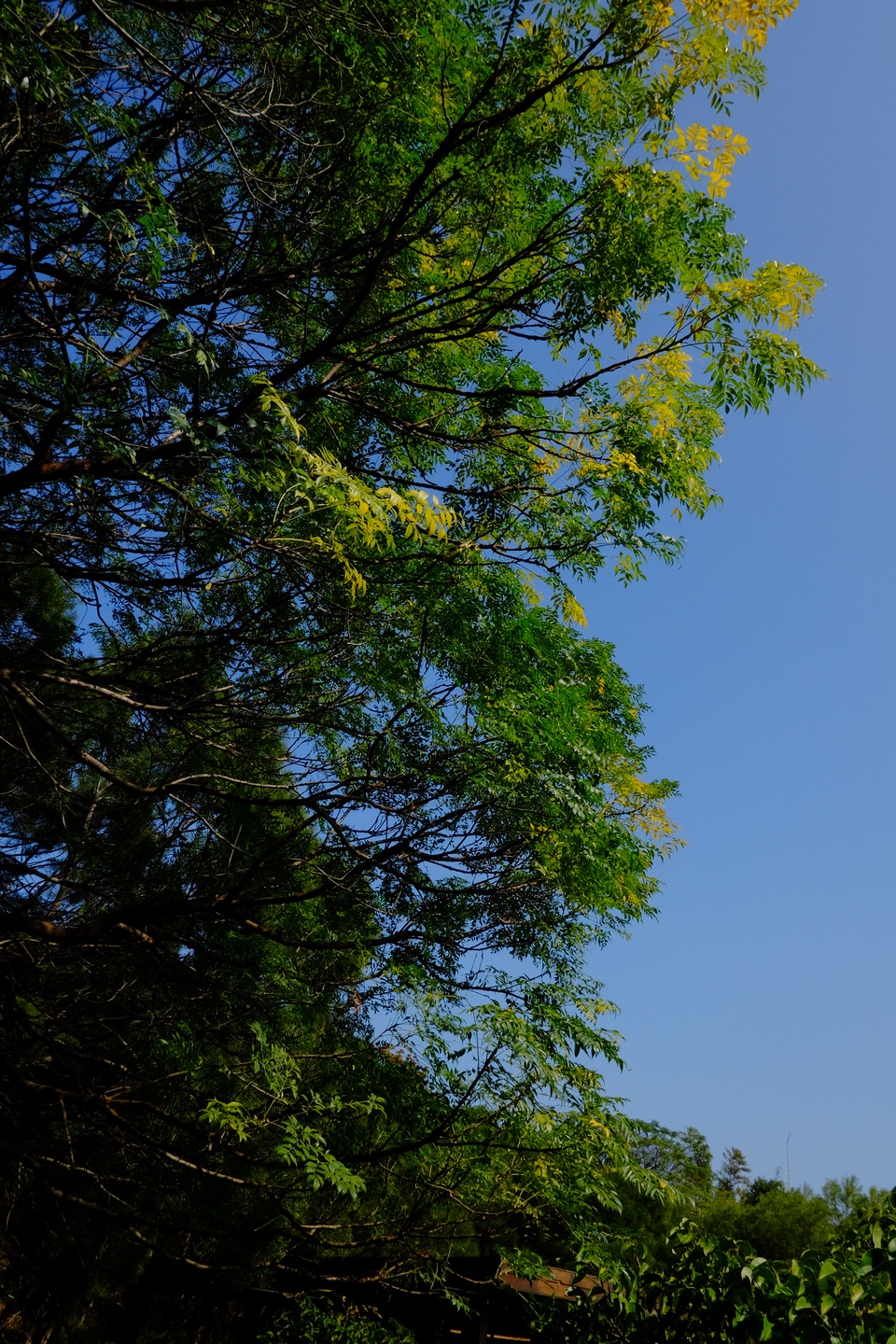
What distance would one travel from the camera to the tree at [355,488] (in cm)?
372

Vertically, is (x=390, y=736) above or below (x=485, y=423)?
below

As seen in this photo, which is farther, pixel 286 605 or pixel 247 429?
pixel 286 605

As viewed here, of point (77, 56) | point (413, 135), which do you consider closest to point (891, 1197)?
point (413, 135)

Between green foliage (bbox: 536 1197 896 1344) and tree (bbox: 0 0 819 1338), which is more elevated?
tree (bbox: 0 0 819 1338)

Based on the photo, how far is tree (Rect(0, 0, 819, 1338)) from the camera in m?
3.72

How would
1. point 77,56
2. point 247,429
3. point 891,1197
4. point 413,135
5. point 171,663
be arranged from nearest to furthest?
point 891,1197 → point 247,429 → point 77,56 → point 413,135 → point 171,663

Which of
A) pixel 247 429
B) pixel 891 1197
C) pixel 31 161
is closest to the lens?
pixel 891 1197

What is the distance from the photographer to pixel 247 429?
3646 millimetres

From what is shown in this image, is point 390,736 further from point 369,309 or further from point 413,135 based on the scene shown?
point 413,135

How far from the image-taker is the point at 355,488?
9.91ft

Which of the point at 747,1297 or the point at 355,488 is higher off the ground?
the point at 355,488

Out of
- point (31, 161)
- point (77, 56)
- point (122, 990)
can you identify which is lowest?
point (122, 990)

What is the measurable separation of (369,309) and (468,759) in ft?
8.91

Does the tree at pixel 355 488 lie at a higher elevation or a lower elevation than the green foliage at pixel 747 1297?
higher
